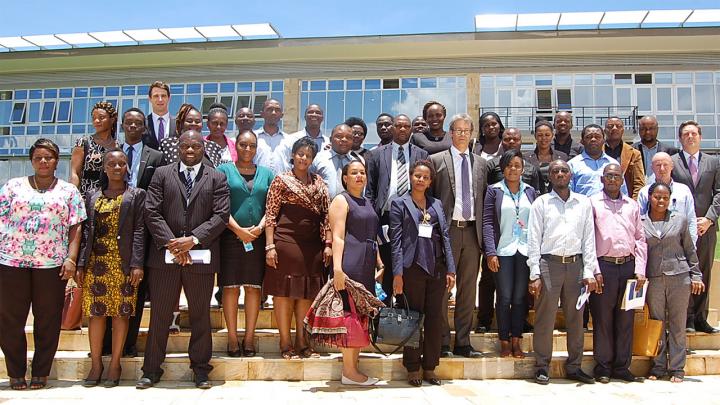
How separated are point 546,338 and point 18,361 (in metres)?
4.46

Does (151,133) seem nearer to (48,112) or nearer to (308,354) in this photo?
(308,354)

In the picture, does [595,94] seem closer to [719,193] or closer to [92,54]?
[719,193]

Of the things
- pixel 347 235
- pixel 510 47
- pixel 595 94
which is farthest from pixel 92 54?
pixel 347 235

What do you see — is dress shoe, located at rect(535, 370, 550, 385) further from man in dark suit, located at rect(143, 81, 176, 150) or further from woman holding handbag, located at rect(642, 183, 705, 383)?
man in dark suit, located at rect(143, 81, 176, 150)

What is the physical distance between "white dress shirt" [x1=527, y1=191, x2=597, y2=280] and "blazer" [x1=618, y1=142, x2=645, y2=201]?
3.89 feet

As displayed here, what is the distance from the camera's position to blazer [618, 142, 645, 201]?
632 centimetres

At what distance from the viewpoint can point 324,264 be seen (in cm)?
536

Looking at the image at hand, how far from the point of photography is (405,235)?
5.13 meters

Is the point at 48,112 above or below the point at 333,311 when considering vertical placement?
above

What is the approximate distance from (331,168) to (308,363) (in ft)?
6.01

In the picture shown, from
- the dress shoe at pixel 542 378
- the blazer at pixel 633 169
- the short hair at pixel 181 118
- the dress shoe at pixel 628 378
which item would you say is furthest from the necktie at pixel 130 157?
the blazer at pixel 633 169

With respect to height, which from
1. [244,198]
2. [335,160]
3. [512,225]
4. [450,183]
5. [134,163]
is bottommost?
[512,225]

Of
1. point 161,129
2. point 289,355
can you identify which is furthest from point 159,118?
A: point 289,355

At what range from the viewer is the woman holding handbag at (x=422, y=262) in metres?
5.08
